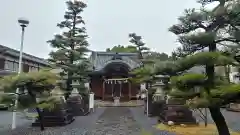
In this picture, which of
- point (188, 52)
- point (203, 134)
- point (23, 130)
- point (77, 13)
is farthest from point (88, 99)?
point (188, 52)

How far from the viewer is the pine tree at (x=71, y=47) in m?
16.5

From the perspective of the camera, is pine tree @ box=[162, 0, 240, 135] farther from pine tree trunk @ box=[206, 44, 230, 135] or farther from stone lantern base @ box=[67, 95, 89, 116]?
stone lantern base @ box=[67, 95, 89, 116]

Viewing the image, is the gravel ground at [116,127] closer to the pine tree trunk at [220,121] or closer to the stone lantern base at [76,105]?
the stone lantern base at [76,105]

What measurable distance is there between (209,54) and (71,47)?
12646 millimetres

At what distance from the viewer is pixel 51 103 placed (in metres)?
8.81

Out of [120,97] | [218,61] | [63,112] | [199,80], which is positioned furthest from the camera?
[120,97]

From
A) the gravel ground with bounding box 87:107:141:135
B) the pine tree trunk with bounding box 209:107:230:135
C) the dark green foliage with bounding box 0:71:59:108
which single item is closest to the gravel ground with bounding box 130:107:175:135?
the gravel ground with bounding box 87:107:141:135

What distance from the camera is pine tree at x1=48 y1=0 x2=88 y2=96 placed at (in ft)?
54.2

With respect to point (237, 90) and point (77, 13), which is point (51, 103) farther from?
point (77, 13)

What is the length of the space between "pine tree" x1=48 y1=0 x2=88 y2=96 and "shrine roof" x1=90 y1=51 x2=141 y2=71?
7.94 metres

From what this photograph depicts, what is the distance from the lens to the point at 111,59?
1040 inches

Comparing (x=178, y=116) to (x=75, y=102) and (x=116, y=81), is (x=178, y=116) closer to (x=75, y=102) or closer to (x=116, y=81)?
(x=75, y=102)

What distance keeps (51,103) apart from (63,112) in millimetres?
2168

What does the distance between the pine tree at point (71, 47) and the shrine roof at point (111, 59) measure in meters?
7.94
